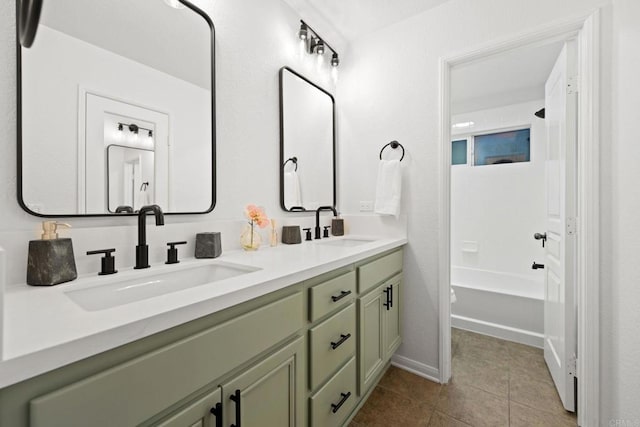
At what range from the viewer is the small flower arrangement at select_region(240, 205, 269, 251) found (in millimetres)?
1458

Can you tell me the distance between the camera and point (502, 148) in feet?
10.9

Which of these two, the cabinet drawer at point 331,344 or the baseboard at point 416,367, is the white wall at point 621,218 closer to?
the baseboard at point 416,367

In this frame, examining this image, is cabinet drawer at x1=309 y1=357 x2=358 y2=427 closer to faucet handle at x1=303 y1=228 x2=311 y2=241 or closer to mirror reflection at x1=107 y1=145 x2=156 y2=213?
faucet handle at x1=303 y1=228 x2=311 y2=241

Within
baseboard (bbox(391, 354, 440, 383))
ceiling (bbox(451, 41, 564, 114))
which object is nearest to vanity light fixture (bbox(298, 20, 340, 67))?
ceiling (bbox(451, 41, 564, 114))

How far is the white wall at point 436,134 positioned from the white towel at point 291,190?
1.72 ft

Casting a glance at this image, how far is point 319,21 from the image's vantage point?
6.56 feet

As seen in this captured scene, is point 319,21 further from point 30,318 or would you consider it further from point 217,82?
point 30,318

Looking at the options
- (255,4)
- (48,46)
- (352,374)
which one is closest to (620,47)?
(255,4)

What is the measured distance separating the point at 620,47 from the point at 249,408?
215 centimetres

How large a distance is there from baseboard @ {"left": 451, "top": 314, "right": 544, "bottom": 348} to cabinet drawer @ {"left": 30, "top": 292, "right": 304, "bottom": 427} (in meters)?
2.31

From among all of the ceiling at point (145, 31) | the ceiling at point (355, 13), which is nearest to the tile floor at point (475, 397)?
the ceiling at point (145, 31)

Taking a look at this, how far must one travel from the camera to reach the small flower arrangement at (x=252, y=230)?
1.46 m

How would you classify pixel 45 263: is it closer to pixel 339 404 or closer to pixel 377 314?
pixel 339 404

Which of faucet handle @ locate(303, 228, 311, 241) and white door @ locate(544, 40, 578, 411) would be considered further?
faucet handle @ locate(303, 228, 311, 241)
